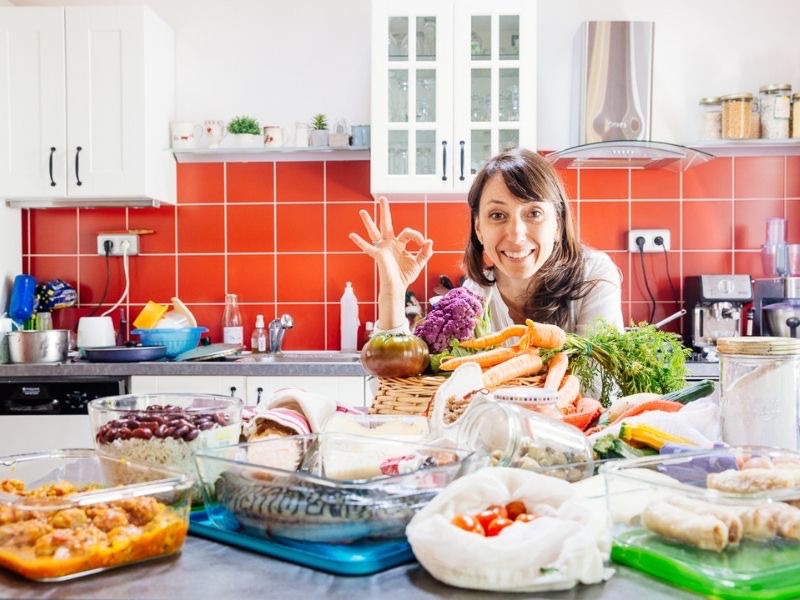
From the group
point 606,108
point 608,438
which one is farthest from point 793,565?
point 606,108

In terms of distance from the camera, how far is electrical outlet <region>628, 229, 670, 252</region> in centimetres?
370

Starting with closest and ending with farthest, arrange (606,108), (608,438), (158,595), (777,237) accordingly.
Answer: (158,595) → (608,438) → (606,108) → (777,237)

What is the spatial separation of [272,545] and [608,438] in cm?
51

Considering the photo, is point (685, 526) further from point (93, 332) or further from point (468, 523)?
point (93, 332)

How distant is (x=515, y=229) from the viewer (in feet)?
7.44

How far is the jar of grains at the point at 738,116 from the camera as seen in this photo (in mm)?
3461

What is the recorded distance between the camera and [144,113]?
3432mm

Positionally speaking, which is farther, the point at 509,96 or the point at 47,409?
the point at 509,96

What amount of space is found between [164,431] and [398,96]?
262 centimetres

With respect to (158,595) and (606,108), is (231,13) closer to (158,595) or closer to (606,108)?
(606,108)

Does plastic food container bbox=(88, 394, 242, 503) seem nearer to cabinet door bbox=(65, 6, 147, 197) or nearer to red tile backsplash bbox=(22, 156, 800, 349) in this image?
cabinet door bbox=(65, 6, 147, 197)

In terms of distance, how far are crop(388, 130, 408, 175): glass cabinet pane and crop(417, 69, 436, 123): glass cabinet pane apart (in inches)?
4.2

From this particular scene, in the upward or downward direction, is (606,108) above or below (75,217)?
above

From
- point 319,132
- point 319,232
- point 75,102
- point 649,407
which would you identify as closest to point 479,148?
point 319,132
